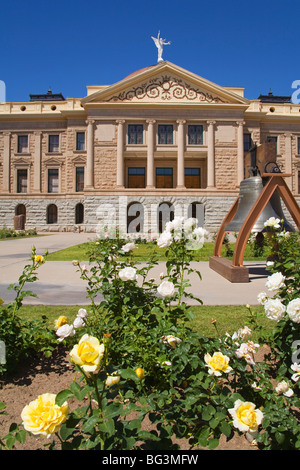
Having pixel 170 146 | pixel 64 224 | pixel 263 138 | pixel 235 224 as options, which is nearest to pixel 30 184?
pixel 64 224

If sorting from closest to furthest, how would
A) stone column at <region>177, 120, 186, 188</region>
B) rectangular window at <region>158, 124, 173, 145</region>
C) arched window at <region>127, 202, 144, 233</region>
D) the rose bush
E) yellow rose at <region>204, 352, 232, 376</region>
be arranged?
the rose bush < yellow rose at <region>204, 352, 232, 376</region> < arched window at <region>127, 202, 144, 233</region> < stone column at <region>177, 120, 186, 188</region> < rectangular window at <region>158, 124, 173, 145</region>

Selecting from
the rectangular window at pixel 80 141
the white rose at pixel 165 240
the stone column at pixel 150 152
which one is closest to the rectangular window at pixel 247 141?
the stone column at pixel 150 152

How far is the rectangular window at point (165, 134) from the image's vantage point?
1432 inches

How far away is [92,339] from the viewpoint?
1544 millimetres

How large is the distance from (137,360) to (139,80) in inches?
1440

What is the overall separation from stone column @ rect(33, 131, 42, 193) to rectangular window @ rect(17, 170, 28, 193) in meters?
1.47

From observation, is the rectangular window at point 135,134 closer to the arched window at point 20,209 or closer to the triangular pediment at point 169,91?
the triangular pediment at point 169,91

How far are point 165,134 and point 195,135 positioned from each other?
3273 mm

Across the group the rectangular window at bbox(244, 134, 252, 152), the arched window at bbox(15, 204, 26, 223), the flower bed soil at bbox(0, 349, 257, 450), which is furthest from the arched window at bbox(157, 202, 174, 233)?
the flower bed soil at bbox(0, 349, 257, 450)

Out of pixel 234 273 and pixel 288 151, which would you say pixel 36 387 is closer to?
pixel 234 273

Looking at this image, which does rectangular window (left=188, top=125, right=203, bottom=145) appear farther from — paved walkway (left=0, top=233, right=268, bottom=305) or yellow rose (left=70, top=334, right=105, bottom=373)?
yellow rose (left=70, top=334, right=105, bottom=373)

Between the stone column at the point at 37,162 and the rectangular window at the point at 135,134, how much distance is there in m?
11.3

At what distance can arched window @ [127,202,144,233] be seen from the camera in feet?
117
